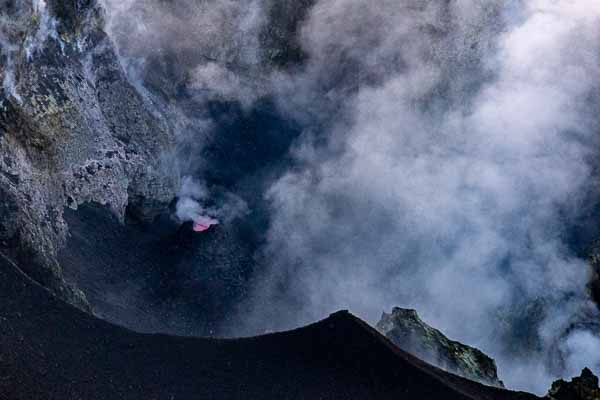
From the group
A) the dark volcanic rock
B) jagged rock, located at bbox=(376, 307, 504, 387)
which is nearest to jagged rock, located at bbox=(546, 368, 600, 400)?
the dark volcanic rock

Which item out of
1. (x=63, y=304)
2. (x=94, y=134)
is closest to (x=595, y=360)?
(x=63, y=304)

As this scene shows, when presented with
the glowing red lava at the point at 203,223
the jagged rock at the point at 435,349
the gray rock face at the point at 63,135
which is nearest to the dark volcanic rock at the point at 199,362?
the jagged rock at the point at 435,349

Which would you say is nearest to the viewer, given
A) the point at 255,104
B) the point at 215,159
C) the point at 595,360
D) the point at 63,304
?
the point at 63,304

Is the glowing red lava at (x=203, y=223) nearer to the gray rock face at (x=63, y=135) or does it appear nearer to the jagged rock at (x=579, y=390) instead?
the gray rock face at (x=63, y=135)

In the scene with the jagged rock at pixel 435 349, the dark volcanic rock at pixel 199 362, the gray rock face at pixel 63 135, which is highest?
the gray rock face at pixel 63 135

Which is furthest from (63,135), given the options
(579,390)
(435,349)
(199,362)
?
(579,390)

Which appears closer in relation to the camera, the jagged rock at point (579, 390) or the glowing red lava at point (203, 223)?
the jagged rock at point (579, 390)

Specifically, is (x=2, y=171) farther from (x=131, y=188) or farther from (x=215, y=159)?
(x=215, y=159)
